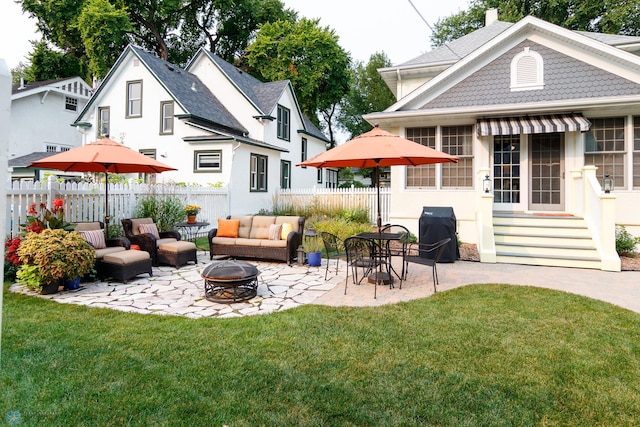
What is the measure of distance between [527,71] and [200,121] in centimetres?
1248

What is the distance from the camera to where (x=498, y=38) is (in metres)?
10.2

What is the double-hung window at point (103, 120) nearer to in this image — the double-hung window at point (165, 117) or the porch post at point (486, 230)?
the double-hung window at point (165, 117)

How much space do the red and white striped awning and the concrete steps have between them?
7.13 ft

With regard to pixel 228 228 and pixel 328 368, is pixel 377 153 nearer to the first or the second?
pixel 328 368

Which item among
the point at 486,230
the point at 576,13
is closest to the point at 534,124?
the point at 486,230

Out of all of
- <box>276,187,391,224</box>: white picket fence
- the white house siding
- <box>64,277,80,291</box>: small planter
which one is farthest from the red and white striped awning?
the white house siding

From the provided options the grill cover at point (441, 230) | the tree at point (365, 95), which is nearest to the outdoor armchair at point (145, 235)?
the grill cover at point (441, 230)

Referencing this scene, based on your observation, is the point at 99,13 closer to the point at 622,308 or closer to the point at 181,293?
the point at 181,293

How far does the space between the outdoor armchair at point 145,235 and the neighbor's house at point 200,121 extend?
642cm

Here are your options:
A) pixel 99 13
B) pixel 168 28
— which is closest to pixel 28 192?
pixel 99 13

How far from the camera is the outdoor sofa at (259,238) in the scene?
Result: 8281 mm

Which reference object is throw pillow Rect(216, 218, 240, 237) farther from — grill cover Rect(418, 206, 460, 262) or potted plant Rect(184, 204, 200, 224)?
grill cover Rect(418, 206, 460, 262)

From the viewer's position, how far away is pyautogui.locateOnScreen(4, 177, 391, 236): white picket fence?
703 cm

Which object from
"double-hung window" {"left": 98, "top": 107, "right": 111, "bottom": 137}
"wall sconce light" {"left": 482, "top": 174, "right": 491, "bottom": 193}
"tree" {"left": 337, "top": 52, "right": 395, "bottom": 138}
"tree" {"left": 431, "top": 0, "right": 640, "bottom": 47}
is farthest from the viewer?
"tree" {"left": 337, "top": 52, "right": 395, "bottom": 138}
